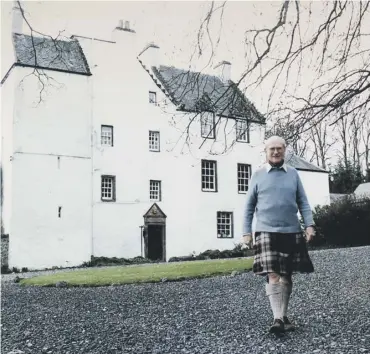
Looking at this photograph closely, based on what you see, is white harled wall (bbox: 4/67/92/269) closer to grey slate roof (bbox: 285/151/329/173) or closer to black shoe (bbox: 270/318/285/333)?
grey slate roof (bbox: 285/151/329/173)

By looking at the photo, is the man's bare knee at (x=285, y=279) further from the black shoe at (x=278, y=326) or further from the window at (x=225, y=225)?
the window at (x=225, y=225)

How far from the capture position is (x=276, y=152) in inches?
153

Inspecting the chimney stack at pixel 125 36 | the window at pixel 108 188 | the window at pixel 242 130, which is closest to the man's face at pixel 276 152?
the window at pixel 242 130

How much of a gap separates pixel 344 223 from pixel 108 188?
8785mm

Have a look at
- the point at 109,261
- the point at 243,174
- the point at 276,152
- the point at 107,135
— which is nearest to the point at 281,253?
the point at 276,152

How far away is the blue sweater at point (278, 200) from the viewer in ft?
12.8

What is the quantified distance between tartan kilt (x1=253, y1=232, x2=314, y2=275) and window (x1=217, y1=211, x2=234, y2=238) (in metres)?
16.8

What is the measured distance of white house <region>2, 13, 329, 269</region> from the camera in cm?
1780

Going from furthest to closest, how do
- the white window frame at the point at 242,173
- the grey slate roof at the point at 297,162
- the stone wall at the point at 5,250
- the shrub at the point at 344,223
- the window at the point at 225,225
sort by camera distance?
the white window frame at the point at 242,173 < the window at the point at 225,225 < the stone wall at the point at 5,250 < the shrub at the point at 344,223 < the grey slate roof at the point at 297,162

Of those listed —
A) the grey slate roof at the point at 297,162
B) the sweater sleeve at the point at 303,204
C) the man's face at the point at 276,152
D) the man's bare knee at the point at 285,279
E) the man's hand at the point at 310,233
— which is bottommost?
the man's bare knee at the point at 285,279

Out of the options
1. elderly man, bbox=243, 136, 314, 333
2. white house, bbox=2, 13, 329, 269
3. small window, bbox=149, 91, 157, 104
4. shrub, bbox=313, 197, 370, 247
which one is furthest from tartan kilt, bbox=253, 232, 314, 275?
small window, bbox=149, 91, 157, 104

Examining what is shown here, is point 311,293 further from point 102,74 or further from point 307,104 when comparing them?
point 102,74

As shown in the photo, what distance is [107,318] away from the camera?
5.54 meters

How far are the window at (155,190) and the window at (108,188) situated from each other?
1.57 m
